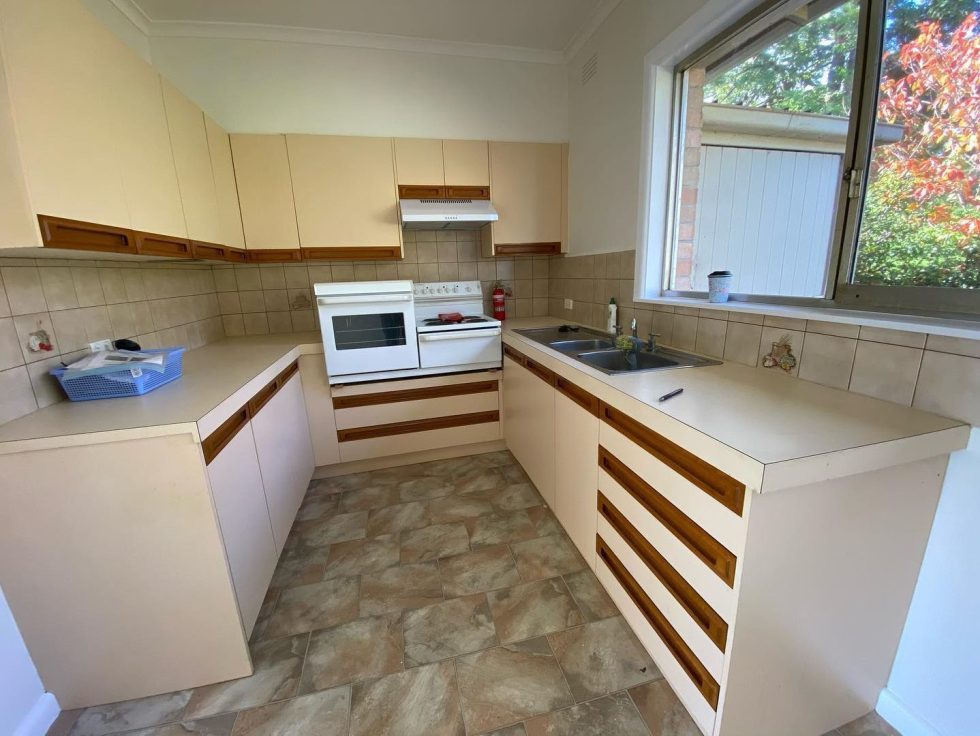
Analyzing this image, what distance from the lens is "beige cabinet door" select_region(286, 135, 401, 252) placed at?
2.39 meters

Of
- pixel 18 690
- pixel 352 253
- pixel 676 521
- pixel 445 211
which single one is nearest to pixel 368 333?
pixel 352 253

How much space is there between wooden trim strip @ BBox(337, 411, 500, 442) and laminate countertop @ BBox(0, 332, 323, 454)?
0.77 m

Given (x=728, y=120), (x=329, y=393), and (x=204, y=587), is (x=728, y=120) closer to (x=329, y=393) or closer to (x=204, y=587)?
(x=329, y=393)

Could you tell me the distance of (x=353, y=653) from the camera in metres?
1.38

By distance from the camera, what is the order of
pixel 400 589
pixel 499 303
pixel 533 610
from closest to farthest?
pixel 533 610 → pixel 400 589 → pixel 499 303

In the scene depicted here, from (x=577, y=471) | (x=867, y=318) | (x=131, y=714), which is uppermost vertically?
(x=867, y=318)

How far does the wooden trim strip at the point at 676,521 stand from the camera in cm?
91

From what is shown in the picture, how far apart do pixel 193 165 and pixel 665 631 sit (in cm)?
276

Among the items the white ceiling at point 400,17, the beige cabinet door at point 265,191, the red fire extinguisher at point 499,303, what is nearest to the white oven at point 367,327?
the beige cabinet door at point 265,191

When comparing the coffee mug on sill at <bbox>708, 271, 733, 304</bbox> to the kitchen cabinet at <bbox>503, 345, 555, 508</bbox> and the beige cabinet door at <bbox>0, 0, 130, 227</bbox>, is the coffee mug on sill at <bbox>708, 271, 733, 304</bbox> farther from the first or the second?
the beige cabinet door at <bbox>0, 0, 130, 227</bbox>


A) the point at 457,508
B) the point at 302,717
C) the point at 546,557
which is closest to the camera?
the point at 302,717

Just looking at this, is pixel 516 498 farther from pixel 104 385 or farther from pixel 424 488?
pixel 104 385

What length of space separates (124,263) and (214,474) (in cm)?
134

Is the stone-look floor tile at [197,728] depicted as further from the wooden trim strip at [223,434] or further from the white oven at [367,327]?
the white oven at [367,327]
